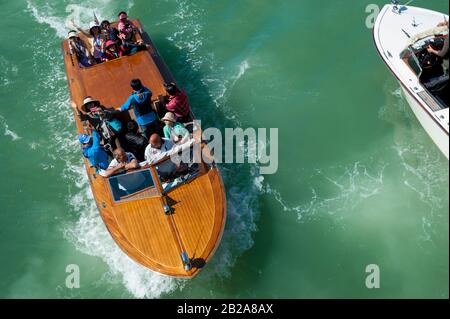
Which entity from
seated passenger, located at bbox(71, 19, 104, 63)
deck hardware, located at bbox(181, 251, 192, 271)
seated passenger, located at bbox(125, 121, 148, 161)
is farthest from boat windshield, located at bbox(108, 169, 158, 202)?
seated passenger, located at bbox(71, 19, 104, 63)

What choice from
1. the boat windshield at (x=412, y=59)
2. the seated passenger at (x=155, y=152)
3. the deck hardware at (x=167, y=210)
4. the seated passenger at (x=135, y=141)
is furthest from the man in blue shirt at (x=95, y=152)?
the boat windshield at (x=412, y=59)

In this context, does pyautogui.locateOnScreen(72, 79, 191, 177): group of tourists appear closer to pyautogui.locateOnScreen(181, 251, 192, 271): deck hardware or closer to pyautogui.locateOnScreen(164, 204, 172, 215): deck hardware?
pyautogui.locateOnScreen(164, 204, 172, 215): deck hardware

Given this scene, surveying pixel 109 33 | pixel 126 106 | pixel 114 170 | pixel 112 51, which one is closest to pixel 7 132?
pixel 112 51

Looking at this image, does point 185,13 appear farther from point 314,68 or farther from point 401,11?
point 401,11

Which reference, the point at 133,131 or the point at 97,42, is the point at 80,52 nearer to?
the point at 97,42

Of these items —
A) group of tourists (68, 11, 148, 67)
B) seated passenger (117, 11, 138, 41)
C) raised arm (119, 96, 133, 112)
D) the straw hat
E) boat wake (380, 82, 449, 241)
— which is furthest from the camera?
seated passenger (117, 11, 138, 41)
